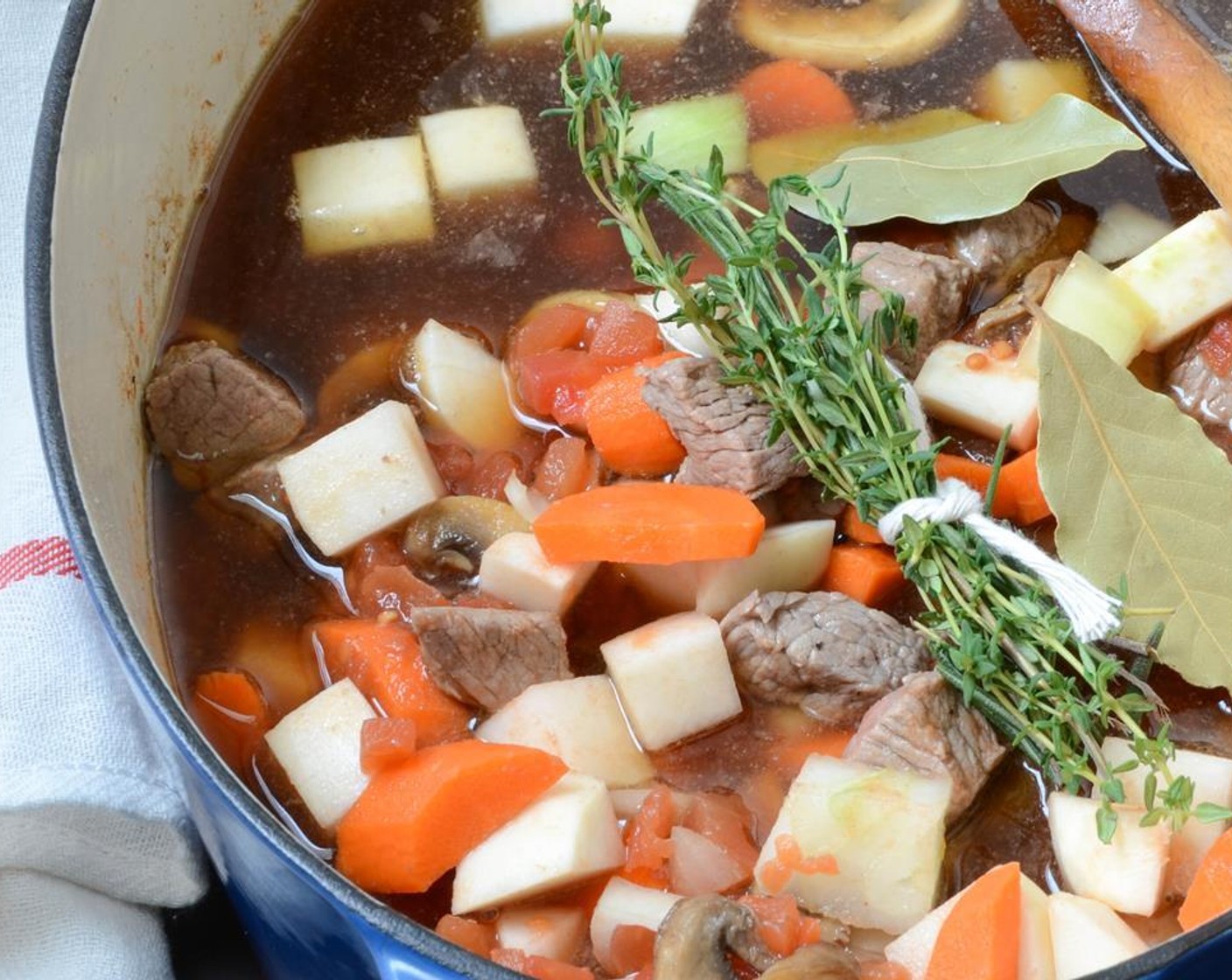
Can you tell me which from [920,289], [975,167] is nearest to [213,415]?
[920,289]

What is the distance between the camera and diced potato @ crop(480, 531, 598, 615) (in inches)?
78.3

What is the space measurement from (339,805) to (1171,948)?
909 millimetres

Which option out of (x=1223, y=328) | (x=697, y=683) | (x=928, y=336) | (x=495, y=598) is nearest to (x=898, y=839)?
(x=697, y=683)

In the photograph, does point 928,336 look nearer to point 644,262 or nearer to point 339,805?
point 644,262

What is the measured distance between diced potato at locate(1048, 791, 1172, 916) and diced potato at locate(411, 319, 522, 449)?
862 mm

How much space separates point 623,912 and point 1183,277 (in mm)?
1159

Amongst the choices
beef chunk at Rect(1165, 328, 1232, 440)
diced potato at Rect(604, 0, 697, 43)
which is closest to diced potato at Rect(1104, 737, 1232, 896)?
beef chunk at Rect(1165, 328, 1232, 440)

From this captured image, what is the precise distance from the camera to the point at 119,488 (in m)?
2.02

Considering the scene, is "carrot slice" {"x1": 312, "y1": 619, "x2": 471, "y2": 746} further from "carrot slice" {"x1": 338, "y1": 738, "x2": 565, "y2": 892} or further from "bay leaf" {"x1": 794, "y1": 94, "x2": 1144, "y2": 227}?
"bay leaf" {"x1": 794, "y1": 94, "x2": 1144, "y2": 227}

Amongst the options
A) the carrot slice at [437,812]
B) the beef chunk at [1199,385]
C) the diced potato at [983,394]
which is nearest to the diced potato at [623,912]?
the carrot slice at [437,812]

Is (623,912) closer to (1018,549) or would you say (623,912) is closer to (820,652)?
(820,652)

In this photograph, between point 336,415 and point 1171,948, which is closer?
point 1171,948

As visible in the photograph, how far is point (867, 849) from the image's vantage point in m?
1.76

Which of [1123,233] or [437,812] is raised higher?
[1123,233]
